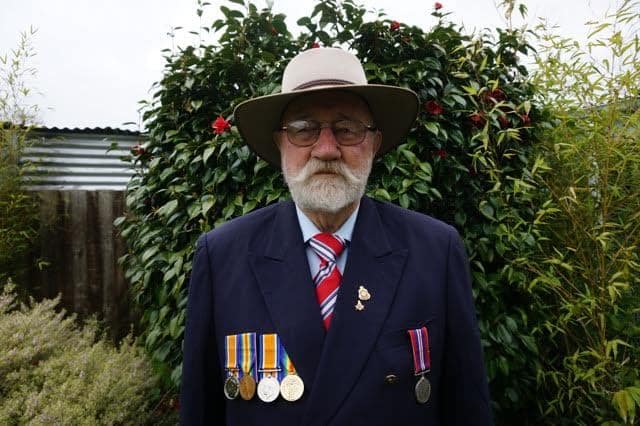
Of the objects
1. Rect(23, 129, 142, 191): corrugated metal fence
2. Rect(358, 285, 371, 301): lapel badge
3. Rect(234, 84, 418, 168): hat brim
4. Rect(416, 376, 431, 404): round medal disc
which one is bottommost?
Rect(416, 376, 431, 404): round medal disc

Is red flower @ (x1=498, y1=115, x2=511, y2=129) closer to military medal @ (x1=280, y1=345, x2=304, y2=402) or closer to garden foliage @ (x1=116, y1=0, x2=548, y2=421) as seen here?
garden foliage @ (x1=116, y1=0, x2=548, y2=421)

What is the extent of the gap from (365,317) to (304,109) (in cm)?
68

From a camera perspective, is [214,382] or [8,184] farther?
[8,184]

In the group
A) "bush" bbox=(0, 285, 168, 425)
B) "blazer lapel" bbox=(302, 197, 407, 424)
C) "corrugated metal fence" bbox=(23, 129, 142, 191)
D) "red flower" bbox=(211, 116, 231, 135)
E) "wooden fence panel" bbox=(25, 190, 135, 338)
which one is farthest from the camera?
"corrugated metal fence" bbox=(23, 129, 142, 191)

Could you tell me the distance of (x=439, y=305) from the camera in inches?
54.3

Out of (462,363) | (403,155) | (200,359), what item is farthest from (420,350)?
(403,155)

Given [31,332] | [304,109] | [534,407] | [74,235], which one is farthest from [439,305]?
[74,235]

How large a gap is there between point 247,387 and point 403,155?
1.44 m

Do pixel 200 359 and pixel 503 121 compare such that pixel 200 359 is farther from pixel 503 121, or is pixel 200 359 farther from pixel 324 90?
pixel 503 121

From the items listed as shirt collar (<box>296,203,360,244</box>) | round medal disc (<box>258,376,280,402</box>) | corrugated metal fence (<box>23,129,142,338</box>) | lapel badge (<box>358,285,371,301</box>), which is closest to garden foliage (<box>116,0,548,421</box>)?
shirt collar (<box>296,203,360,244</box>)

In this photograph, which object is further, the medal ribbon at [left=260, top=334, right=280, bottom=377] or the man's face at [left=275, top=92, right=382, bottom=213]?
the man's face at [left=275, top=92, right=382, bottom=213]

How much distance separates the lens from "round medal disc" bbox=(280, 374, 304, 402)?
48.3 inches

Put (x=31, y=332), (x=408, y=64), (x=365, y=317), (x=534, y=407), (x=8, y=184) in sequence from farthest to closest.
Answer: (x=8, y=184), (x=534, y=407), (x=31, y=332), (x=408, y=64), (x=365, y=317)

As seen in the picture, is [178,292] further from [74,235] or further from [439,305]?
[74,235]
